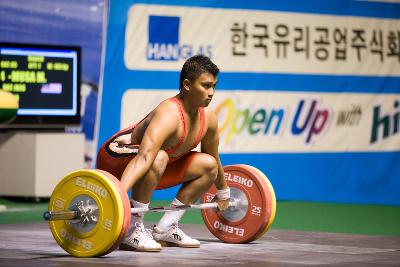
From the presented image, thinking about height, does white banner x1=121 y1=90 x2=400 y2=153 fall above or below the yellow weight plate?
above

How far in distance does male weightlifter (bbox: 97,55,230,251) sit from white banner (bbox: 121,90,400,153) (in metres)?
3.47

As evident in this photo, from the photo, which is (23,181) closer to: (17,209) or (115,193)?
(17,209)

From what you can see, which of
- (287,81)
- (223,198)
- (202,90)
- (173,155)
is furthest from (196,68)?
(287,81)

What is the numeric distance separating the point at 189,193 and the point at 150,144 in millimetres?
623

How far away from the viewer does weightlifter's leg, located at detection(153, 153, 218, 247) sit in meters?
5.82

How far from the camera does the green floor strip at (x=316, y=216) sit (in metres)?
7.56

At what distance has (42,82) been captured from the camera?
9219mm

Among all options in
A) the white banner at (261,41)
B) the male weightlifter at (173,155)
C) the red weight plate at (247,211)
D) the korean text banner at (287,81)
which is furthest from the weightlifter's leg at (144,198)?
the white banner at (261,41)

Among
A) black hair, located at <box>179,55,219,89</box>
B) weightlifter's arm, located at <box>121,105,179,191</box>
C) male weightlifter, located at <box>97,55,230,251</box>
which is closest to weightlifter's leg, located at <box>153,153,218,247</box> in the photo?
male weightlifter, located at <box>97,55,230,251</box>

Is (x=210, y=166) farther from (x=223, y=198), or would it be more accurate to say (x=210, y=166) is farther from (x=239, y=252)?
(x=239, y=252)

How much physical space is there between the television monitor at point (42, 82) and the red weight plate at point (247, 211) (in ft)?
10.7

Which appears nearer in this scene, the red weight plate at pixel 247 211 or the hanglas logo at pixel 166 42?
the red weight plate at pixel 247 211

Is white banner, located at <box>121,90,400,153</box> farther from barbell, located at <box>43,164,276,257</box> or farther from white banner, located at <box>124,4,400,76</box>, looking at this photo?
barbell, located at <box>43,164,276,257</box>

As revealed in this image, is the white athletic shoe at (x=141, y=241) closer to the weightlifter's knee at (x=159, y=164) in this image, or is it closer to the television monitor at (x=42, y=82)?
the weightlifter's knee at (x=159, y=164)
